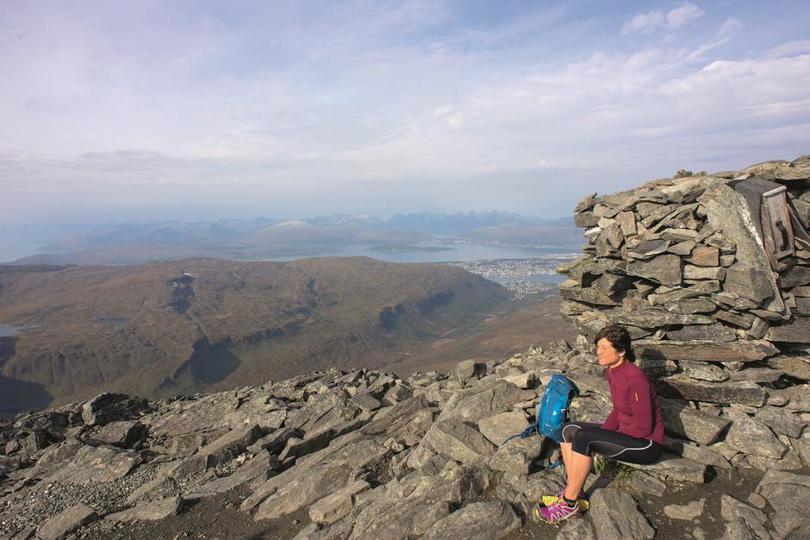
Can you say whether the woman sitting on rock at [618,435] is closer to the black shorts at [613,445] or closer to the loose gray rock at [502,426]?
the black shorts at [613,445]

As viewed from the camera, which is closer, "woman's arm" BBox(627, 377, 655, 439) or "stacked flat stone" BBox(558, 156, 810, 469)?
"woman's arm" BBox(627, 377, 655, 439)

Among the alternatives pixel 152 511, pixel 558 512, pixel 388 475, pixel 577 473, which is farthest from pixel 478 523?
pixel 152 511

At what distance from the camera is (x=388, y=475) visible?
11.1m

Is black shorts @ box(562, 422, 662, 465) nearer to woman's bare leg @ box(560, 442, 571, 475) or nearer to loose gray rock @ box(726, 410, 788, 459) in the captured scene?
woman's bare leg @ box(560, 442, 571, 475)

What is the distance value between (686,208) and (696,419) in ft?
18.9

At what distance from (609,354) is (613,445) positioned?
1.59m

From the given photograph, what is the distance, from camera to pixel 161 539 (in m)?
10.3

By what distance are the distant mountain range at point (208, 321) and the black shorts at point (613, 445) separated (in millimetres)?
85180

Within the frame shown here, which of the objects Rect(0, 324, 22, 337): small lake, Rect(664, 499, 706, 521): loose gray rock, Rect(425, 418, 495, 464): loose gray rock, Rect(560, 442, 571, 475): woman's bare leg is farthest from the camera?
Rect(0, 324, 22, 337): small lake

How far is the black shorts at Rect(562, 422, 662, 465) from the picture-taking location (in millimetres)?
7445

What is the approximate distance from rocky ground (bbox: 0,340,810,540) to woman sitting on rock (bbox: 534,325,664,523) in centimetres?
44

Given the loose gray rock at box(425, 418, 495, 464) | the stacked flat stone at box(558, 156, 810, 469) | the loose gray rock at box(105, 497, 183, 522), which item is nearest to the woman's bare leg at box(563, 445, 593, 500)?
the loose gray rock at box(425, 418, 495, 464)

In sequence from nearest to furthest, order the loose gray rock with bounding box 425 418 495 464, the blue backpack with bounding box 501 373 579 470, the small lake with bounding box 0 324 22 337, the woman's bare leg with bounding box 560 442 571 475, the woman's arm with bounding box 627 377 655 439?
the woman's arm with bounding box 627 377 655 439, the woman's bare leg with bounding box 560 442 571 475, the blue backpack with bounding box 501 373 579 470, the loose gray rock with bounding box 425 418 495 464, the small lake with bounding box 0 324 22 337

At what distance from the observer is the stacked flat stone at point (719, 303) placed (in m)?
9.68
